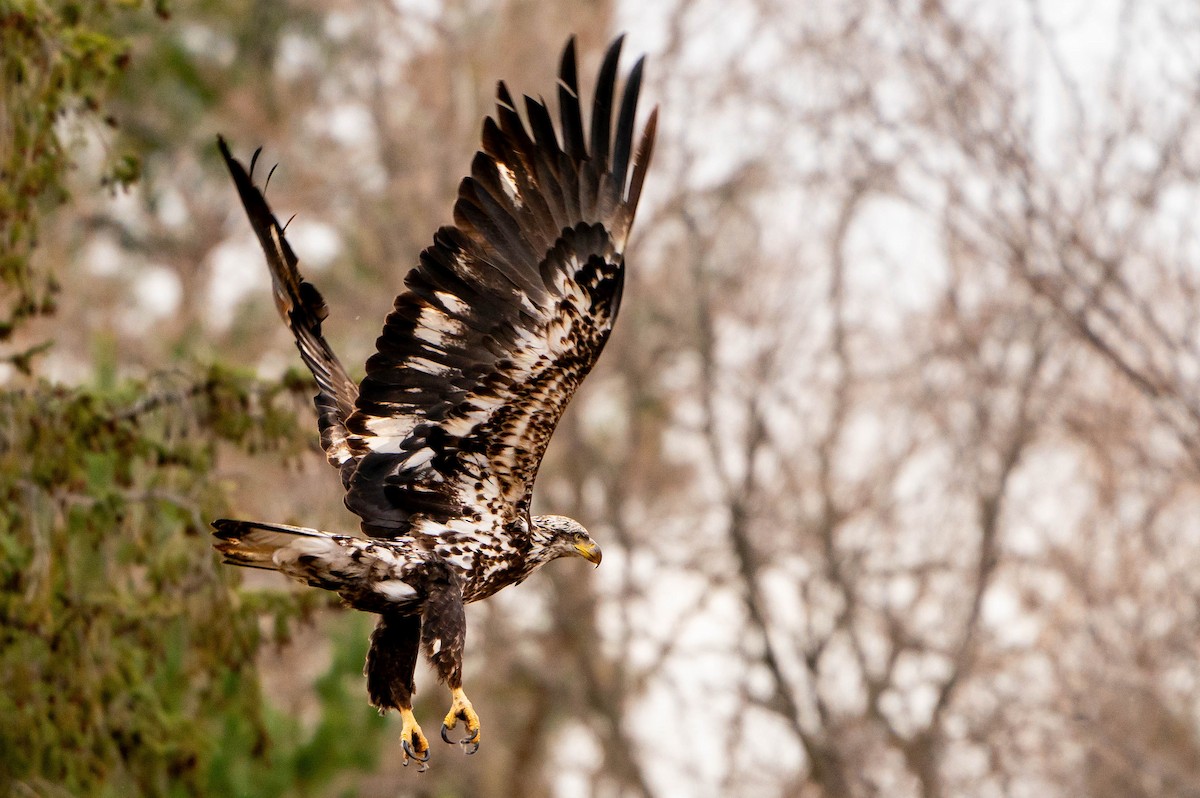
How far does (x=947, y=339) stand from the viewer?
50.5 feet

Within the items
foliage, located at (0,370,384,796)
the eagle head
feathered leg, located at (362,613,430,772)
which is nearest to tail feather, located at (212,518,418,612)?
feathered leg, located at (362,613,430,772)

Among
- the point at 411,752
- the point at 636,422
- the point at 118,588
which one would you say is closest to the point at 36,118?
the point at 118,588

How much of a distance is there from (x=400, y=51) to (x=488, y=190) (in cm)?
1328

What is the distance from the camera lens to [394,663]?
6.38 m

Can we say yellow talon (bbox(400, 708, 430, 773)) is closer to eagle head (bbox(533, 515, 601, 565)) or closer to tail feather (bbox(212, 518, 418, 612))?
tail feather (bbox(212, 518, 418, 612))

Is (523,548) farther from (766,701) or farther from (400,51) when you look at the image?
(400,51)

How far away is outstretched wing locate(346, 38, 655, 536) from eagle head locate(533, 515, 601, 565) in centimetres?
18

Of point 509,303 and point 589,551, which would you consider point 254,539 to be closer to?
point 509,303

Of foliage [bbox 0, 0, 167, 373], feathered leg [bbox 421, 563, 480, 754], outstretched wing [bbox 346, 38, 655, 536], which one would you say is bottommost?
feathered leg [bbox 421, 563, 480, 754]

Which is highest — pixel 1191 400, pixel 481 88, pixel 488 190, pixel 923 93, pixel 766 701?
pixel 481 88

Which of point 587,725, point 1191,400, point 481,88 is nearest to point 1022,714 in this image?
point 1191,400

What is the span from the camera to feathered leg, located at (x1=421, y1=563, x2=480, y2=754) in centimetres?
598

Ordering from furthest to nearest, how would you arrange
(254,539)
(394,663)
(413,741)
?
(394,663), (413,741), (254,539)

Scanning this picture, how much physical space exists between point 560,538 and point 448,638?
784 millimetres
